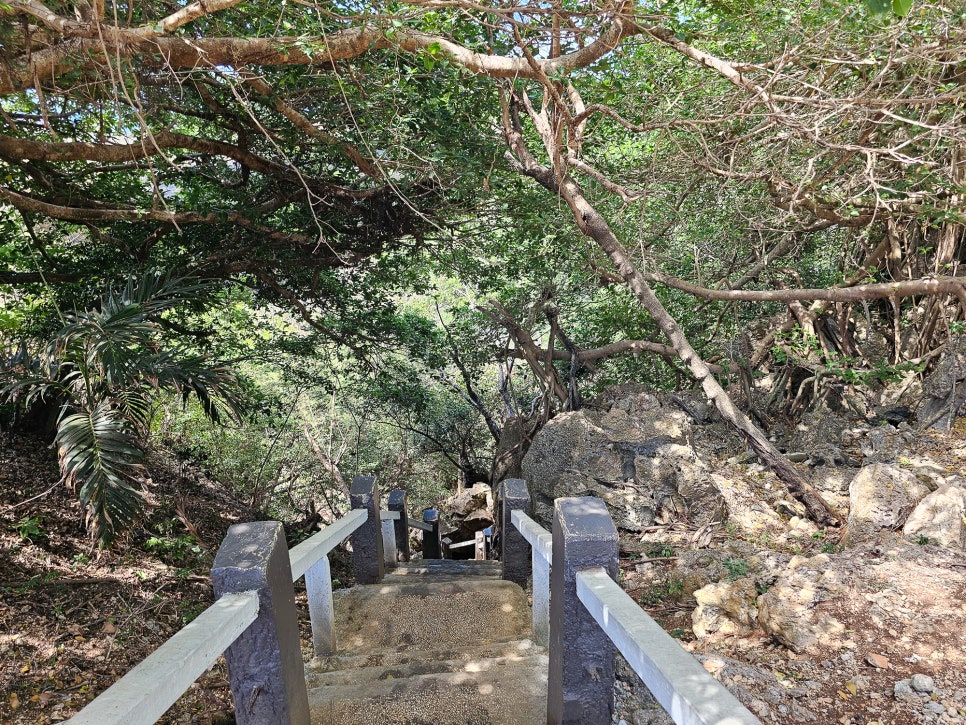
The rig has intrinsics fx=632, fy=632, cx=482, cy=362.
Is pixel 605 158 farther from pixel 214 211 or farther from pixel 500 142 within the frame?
pixel 214 211

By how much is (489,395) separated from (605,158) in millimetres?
7124

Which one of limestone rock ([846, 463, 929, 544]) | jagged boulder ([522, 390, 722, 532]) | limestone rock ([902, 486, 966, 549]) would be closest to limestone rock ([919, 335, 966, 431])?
limestone rock ([846, 463, 929, 544])

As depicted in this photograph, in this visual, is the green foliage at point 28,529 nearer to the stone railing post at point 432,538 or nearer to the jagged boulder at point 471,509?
the stone railing post at point 432,538

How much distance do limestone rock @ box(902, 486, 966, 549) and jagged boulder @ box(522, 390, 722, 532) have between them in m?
1.89

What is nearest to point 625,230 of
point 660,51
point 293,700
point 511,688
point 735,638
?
point 660,51

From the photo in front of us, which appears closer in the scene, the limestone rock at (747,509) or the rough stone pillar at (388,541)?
the limestone rock at (747,509)

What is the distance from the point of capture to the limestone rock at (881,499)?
4609 millimetres

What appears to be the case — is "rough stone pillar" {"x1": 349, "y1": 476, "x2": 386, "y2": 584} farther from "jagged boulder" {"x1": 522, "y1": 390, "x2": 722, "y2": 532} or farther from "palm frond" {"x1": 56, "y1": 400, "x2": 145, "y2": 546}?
"jagged boulder" {"x1": 522, "y1": 390, "x2": 722, "y2": 532}

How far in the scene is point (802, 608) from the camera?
11.0ft

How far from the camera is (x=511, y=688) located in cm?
279

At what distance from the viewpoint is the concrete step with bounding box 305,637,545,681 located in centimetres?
331

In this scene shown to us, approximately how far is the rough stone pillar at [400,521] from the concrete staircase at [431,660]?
2.18 metres

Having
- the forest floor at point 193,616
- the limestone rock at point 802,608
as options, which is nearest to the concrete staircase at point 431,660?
the forest floor at point 193,616

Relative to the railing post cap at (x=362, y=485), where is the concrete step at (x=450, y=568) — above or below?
below
